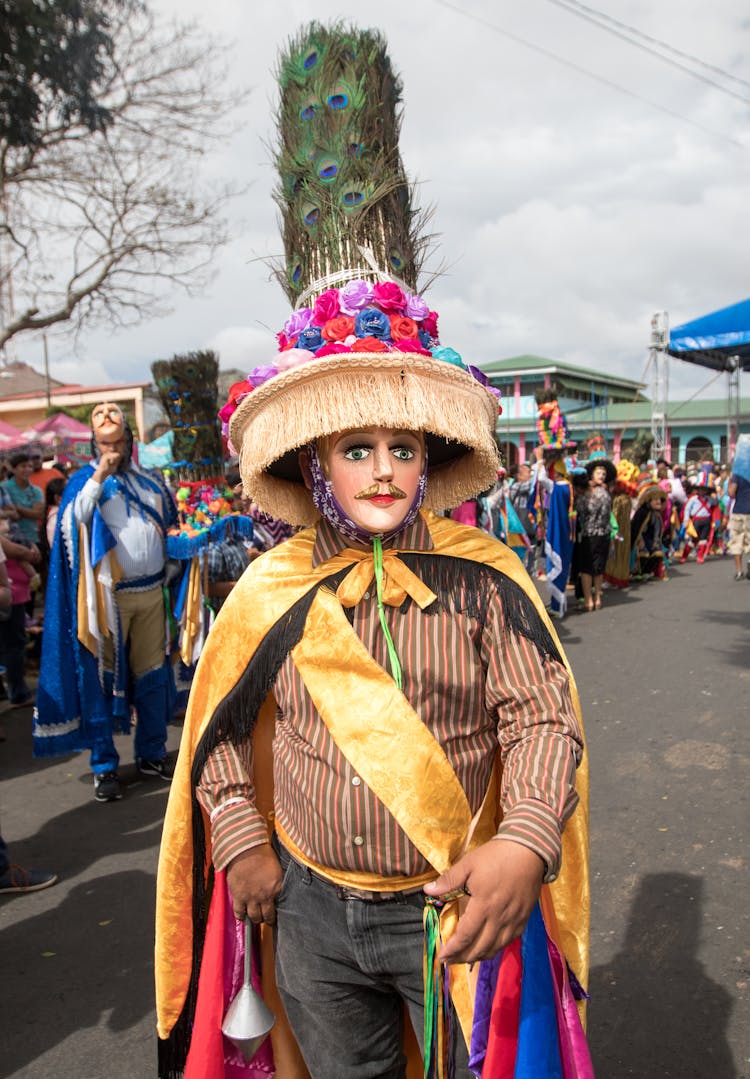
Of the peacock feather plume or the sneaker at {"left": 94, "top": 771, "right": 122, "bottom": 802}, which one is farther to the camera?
the sneaker at {"left": 94, "top": 771, "right": 122, "bottom": 802}

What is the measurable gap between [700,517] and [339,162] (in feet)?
49.5

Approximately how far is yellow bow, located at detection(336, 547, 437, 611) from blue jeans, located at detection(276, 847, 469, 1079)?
57 centimetres

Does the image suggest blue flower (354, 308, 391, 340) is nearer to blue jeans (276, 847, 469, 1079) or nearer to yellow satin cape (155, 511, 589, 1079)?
yellow satin cape (155, 511, 589, 1079)

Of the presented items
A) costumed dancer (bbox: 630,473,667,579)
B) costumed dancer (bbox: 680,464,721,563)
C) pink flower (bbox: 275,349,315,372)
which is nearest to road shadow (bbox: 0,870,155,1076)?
pink flower (bbox: 275,349,315,372)

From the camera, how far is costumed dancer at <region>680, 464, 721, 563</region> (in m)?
15.8

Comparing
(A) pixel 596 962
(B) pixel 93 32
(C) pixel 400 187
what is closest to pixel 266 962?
(A) pixel 596 962

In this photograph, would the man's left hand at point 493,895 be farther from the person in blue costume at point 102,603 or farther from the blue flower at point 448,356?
the person in blue costume at point 102,603

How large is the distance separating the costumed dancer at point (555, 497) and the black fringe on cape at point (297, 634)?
832 centimetres

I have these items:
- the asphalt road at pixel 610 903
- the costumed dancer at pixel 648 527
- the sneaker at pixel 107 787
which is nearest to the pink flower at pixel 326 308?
the asphalt road at pixel 610 903

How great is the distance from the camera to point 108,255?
13.9 m

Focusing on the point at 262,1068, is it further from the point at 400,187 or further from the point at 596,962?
the point at 400,187

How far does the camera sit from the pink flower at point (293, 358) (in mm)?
1754

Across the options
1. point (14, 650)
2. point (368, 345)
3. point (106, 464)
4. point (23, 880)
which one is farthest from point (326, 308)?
point (14, 650)

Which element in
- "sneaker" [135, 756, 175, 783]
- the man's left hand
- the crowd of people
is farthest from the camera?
the crowd of people
